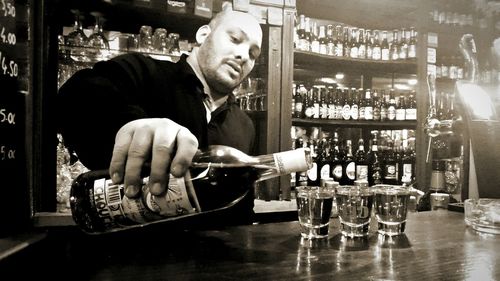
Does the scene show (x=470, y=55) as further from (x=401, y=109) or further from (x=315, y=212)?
(x=401, y=109)

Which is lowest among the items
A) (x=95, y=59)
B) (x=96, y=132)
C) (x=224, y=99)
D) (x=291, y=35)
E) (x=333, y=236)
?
(x=333, y=236)

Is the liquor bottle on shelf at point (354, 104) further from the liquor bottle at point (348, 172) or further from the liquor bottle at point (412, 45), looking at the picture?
the liquor bottle at point (412, 45)

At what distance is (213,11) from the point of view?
2414 millimetres

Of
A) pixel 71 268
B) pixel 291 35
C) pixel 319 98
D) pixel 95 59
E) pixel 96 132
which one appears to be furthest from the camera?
pixel 319 98

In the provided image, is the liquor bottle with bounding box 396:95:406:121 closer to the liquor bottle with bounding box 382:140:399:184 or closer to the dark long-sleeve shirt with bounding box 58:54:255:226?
the liquor bottle with bounding box 382:140:399:184

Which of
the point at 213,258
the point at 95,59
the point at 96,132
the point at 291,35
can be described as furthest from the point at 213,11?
the point at 213,258

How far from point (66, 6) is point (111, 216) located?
1.77m

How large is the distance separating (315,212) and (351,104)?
8.41ft

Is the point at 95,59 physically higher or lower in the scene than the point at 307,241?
higher

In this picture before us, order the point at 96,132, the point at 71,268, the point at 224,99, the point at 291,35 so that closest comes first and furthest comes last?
the point at 71,268 < the point at 96,132 < the point at 224,99 < the point at 291,35

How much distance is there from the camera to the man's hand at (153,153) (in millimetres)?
614

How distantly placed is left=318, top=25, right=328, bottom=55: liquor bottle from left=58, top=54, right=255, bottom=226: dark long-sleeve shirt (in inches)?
51.9

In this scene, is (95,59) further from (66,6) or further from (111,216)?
(111,216)

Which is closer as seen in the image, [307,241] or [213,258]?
[213,258]
